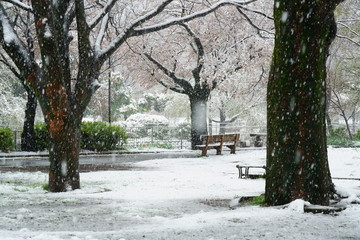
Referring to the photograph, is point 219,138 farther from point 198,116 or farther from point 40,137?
point 40,137

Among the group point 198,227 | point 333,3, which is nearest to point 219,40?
point 333,3

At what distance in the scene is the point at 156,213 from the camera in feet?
21.9

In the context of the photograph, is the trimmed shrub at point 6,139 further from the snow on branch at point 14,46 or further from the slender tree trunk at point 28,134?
the snow on branch at point 14,46

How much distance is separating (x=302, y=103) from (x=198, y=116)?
1848 centimetres

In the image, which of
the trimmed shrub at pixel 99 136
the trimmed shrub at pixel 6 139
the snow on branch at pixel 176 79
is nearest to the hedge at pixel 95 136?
the trimmed shrub at pixel 99 136

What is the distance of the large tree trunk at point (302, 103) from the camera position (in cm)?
626

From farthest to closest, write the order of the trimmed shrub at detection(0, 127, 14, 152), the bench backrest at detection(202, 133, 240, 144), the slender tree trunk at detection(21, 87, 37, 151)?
the slender tree trunk at detection(21, 87, 37, 151) → the trimmed shrub at detection(0, 127, 14, 152) → the bench backrest at detection(202, 133, 240, 144)

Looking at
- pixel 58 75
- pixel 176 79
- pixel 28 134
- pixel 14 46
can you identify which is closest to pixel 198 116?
pixel 176 79

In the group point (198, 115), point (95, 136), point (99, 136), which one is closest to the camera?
point (95, 136)

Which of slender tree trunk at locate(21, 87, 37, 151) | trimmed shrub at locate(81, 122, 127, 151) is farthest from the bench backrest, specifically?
slender tree trunk at locate(21, 87, 37, 151)

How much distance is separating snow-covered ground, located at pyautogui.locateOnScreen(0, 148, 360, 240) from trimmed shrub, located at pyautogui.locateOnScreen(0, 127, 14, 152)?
32.1ft

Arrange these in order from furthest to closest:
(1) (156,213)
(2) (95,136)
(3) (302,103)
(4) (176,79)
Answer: (4) (176,79) → (2) (95,136) → (1) (156,213) → (3) (302,103)

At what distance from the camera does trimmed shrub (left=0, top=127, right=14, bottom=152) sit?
2081 cm

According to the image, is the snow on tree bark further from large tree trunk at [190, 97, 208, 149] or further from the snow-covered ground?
large tree trunk at [190, 97, 208, 149]
